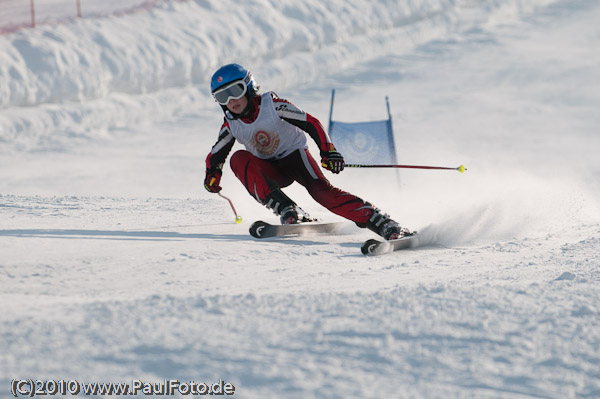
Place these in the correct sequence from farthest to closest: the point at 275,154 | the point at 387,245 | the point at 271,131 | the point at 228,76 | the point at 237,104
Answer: the point at 275,154, the point at 271,131, the point at 237,104, the point at 228,76, the point at 387,245

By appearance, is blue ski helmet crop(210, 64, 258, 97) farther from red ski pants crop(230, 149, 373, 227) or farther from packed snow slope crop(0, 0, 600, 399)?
packed snow slope crop(0, 0, 600, 399)

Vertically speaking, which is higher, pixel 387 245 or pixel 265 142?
pixel 265 142

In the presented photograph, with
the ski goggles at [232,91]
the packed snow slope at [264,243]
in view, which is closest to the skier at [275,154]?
the ski goggles at [232,91]

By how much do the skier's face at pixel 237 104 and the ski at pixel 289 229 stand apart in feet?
2.16

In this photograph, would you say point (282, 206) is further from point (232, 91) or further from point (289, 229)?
point (232, 91)

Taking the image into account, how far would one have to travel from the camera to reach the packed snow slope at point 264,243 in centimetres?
219

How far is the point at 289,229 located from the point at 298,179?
0.33 m

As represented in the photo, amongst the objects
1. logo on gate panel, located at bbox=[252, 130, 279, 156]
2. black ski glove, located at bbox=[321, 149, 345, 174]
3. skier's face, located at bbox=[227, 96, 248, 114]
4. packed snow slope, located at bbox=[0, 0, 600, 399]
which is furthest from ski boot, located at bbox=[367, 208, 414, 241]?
skier's face, located at bbox=[227, 96, 248, 114]

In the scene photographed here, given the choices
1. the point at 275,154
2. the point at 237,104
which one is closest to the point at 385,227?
the point at 275,154

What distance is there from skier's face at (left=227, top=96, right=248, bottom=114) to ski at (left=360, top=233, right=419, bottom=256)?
1.10 metres

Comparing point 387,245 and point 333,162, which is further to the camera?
point 333,162

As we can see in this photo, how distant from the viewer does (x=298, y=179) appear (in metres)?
4.65

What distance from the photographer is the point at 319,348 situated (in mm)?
2275

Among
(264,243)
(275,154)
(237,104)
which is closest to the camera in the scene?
(264,243)
